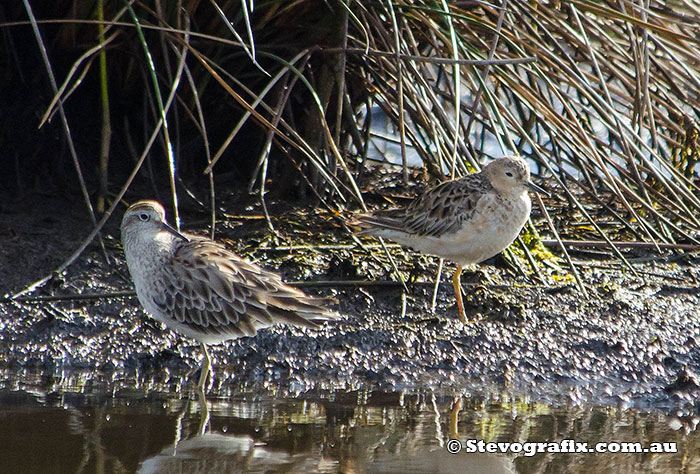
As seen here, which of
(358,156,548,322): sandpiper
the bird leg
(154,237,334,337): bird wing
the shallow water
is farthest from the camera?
(358,156,548,322): sandpiper

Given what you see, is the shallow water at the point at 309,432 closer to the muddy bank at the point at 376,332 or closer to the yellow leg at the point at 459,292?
the muddy bank at the point at 376,332

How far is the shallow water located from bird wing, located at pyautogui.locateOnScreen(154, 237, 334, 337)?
38 cm

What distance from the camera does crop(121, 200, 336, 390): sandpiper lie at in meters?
4.79

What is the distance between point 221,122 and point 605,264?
8.47ft

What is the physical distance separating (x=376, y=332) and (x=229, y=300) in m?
0.85

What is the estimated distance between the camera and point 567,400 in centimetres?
479

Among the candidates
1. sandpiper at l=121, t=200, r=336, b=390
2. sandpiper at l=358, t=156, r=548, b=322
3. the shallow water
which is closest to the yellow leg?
sandpiper at l=358, t=156, r=548, b=322

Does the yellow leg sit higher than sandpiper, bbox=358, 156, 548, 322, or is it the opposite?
sandpiper, bbox=358, 156, 548, 322

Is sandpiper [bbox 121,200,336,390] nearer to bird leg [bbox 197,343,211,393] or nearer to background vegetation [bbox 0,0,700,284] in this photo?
bird leg [bbox 197,343,211,393]

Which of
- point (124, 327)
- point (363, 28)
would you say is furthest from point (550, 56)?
point (124, 327)

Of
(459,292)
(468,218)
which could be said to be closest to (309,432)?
(459,292)

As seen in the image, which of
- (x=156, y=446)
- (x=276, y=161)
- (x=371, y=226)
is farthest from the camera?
(x=276, y=161)

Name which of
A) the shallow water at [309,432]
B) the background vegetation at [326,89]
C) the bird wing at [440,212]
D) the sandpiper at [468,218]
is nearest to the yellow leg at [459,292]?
the sandpiper at [468,218]

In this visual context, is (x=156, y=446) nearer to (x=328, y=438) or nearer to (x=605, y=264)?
(x=328, y=438)
